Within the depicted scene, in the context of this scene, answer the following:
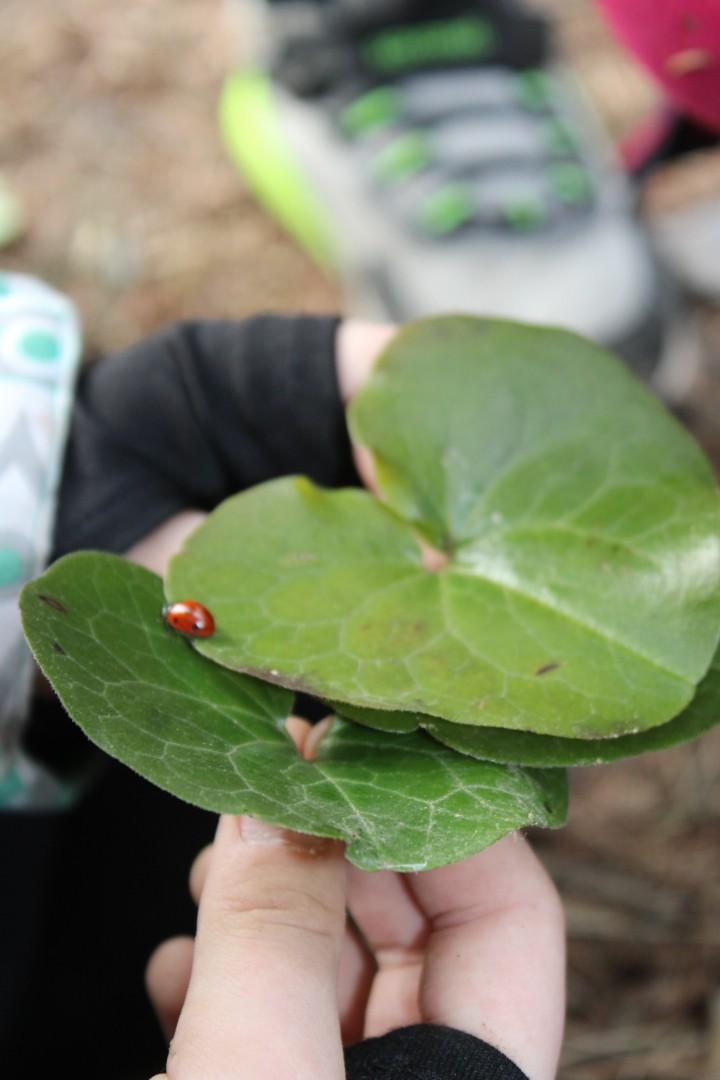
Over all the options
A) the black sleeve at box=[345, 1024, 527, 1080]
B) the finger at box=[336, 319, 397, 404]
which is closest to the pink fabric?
the finger at box=[336, 319, 397, 404]

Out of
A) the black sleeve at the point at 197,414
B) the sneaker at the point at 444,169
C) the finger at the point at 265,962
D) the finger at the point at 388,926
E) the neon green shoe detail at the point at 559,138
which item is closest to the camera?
the finger at the point at 265,962

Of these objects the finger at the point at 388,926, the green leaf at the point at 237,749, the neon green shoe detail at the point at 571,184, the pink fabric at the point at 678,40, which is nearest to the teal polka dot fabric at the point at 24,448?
the green leaf at the point at 237,749

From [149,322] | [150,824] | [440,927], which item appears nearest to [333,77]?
[149,322]

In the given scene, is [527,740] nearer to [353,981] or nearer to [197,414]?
[353,981]

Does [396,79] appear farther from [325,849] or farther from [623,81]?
[325,849]

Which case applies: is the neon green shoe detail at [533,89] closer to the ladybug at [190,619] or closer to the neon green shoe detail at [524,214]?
the neon green shoe detail at [524,214]

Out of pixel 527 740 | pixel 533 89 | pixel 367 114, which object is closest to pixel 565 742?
pixel 527 740

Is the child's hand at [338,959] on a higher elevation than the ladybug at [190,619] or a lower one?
lower
